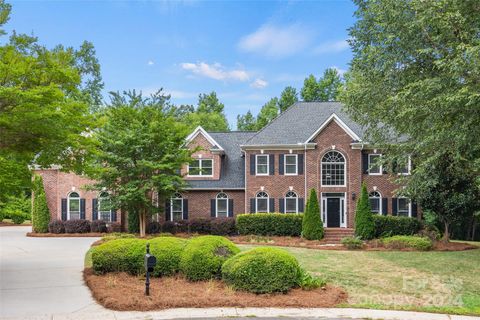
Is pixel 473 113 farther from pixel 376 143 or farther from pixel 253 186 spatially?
pixel 253 186

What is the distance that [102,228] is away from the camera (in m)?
27.0

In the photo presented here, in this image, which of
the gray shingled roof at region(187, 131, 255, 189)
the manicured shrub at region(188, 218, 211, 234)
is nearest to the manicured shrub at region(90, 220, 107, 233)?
the manicured shrub at region(188, 218, 211, 234)

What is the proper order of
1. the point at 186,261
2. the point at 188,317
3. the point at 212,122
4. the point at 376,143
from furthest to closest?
the point at 212,122 → the point at 376,143 → the point at 186,261 → the point at 188,317

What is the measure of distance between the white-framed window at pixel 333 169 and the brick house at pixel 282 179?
0.06m

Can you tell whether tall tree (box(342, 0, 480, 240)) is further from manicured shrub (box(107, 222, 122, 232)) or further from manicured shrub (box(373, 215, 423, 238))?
manicured shrub (box(107, 222, 122, 232))

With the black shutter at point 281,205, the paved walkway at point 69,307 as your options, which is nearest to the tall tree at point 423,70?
the paved walkway at point 69,307

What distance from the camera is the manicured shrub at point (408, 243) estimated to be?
19844 mm

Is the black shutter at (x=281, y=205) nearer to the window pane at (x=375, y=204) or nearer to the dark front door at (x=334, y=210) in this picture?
the dark front door at (x=334, y=210)

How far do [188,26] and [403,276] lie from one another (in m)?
11.4

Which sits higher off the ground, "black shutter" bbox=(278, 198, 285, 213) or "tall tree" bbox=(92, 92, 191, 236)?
"tall tree" bbox=(92, 92, 191, 236)

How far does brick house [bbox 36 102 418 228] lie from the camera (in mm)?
25953

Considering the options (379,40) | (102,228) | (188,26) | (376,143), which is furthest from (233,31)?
(102,228)

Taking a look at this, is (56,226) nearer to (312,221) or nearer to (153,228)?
(153,228)

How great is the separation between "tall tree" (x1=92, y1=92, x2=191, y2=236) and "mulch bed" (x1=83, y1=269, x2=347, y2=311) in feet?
40.6
